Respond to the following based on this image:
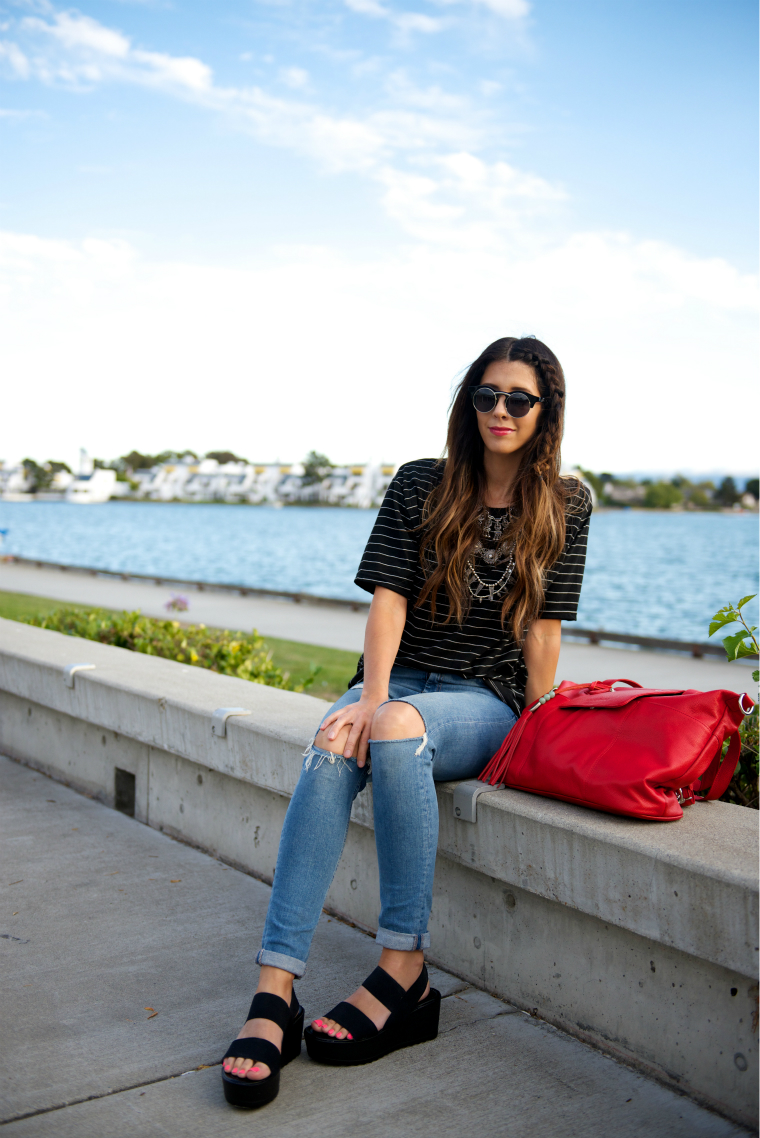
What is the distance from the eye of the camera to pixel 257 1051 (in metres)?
2.12

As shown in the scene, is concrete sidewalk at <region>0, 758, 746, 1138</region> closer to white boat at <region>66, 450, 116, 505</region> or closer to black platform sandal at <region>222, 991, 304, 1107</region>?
black platform sandal at <region>222, 991, 304, 1107</region>

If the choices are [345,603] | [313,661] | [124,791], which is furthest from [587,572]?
[124,791]

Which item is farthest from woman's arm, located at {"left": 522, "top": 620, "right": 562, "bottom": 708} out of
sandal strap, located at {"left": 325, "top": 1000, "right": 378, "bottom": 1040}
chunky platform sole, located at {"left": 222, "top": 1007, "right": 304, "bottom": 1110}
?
chunky platform sole, located at {"left": 222, "top": 1007, "right": 304, "bottom": 1110}

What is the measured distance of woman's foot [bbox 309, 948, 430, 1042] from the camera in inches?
89.4

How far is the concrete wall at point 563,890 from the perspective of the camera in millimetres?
2027

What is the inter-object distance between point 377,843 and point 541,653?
82 centimetres

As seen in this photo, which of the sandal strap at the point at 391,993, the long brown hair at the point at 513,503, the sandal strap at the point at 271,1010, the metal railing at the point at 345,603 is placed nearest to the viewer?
the sandal strap at the point at 271,1010

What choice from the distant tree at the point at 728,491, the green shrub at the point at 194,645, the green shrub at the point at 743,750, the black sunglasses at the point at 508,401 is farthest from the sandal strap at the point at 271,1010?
the distant tree at the point at 728,491

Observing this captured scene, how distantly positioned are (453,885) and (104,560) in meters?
50.2

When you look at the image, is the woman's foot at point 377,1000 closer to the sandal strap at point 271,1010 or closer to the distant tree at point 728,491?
the sandal strap at point 271,1010

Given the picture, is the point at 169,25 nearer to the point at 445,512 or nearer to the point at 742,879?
the point at 445,512

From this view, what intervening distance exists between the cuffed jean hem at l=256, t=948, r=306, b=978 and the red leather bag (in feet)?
2.48

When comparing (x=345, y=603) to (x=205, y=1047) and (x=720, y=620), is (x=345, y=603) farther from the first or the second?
(x=205, y=1047)

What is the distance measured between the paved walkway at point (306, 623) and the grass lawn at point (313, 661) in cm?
90
